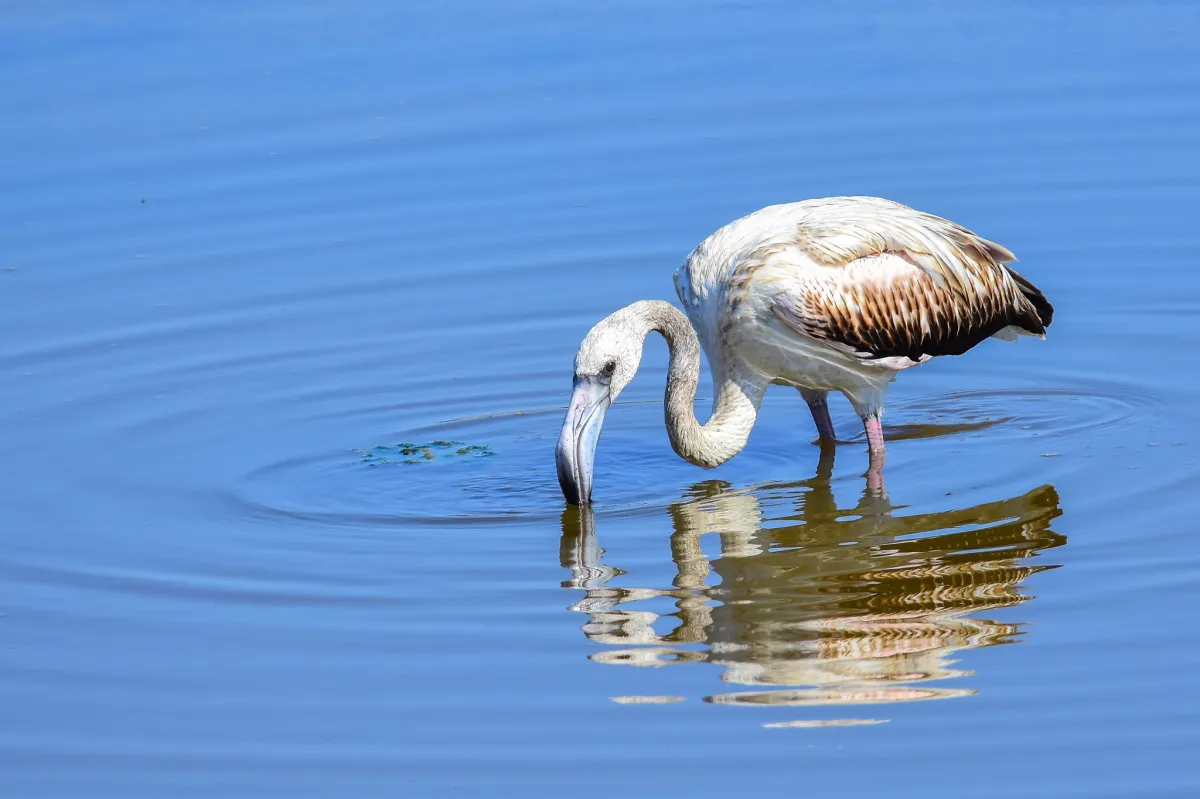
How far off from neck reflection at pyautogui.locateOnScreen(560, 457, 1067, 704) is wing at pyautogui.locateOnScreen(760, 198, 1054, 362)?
890 millimetres

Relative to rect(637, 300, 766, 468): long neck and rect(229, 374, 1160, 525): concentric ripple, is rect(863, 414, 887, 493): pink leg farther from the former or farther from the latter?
rect(637, 300, 766, 468): long neck

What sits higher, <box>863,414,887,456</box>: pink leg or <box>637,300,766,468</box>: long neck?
<box>637,300,766,468</box>: long neck

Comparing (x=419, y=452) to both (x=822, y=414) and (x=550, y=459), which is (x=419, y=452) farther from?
(x=822, y=414)

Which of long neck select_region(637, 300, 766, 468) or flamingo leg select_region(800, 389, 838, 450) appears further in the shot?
flamingo leg select_region(800, 389, 838, 450)

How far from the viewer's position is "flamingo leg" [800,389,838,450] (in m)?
10.9

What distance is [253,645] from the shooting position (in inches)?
332

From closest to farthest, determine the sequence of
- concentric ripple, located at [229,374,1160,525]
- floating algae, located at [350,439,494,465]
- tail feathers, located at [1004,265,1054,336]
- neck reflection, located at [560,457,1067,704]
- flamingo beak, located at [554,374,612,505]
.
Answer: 1. neck reflection, located at [560,457,1067,704]
2. flamingo beak, located at [554,374,612,505]
3. concentric ripple, located at [229,374,1160,525]
4. floating algae, located at [350,439,494,465]
5. tail feathers, located at [1004,265,1054,336]

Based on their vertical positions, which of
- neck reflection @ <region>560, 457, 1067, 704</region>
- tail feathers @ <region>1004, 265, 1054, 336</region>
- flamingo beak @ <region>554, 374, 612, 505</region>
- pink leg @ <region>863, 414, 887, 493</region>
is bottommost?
neck reflection @ <region>560, 457, 1067, 704</region>

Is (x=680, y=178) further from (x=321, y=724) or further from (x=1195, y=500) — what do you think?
(x=321, y=724)

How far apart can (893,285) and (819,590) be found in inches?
88.7

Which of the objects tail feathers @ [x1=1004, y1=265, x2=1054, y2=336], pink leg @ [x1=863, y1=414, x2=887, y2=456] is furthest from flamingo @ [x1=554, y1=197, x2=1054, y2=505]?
tail feathers @ [x1=1004, y1=265, x2=1054, y2=336]

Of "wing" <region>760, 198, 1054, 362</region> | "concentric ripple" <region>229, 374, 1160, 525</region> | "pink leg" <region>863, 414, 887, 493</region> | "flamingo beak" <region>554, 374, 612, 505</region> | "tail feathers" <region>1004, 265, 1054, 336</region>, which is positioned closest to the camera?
"flamingo beak" <region>554, 374, 612, 505</region>

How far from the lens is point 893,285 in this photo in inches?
408

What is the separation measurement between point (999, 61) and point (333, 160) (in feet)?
19.0
